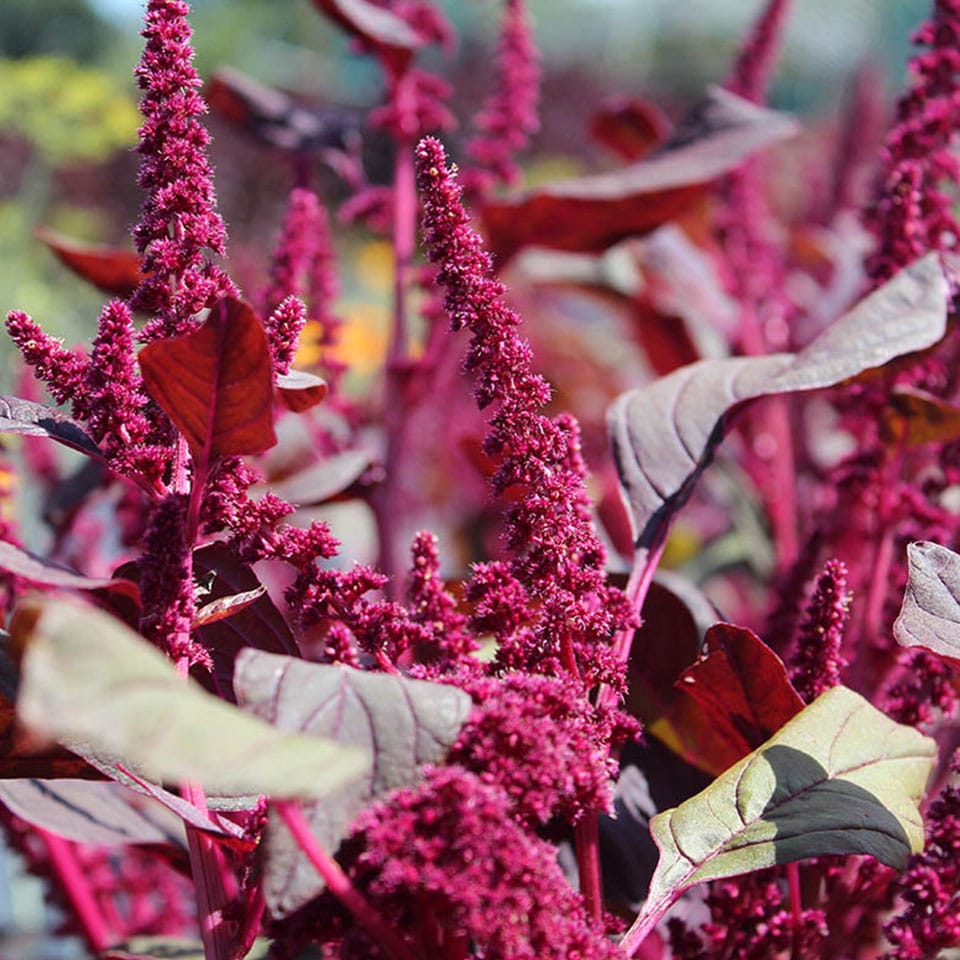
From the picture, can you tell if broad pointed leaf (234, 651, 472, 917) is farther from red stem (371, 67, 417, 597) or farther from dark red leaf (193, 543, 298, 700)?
red stem (371, 67, 417, 597)

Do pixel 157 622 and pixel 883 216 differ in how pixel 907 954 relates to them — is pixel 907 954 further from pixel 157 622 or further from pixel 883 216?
pixel 883 216

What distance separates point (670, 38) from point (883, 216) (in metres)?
9.49

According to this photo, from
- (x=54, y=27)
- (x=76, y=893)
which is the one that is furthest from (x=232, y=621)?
(x=54, y=27)

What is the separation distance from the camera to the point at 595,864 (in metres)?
0.54

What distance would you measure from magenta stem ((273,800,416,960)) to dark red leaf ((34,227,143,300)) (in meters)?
0.79

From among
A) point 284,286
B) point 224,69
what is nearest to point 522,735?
point 284,286

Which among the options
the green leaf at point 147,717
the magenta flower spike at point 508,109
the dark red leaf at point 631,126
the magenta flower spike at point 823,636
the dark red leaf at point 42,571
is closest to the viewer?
the green leaf at point 147,717

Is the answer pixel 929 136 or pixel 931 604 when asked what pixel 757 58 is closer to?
pixel 929 136

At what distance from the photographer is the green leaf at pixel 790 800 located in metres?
0.54

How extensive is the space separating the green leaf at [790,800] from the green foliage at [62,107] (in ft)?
7.08

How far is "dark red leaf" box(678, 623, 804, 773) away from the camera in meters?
0.59

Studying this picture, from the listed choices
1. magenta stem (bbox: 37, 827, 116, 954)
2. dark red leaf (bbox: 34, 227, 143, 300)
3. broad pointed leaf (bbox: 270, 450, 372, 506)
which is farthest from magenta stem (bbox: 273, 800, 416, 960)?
dark red leaf (bbox: 34, 227, 143, 300)

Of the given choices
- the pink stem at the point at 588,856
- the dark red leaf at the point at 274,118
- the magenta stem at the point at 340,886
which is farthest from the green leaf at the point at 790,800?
the dark red leaf at the point at 274,118

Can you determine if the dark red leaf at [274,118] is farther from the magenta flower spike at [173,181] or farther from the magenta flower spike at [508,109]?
the magenta flower spike at [173,181]
